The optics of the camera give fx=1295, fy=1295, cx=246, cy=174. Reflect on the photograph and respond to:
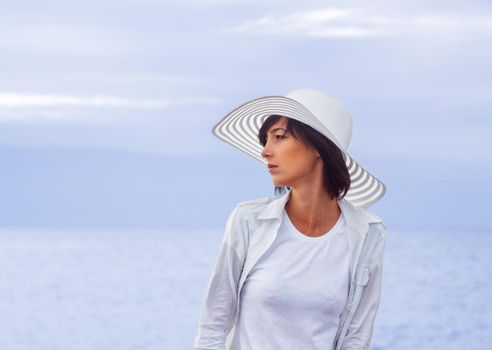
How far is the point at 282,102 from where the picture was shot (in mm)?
3752

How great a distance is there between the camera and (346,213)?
3.84 m

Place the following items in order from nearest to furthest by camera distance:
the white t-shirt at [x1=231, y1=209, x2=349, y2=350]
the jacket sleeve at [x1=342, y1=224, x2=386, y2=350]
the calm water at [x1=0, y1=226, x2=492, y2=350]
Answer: the white t-shirt at [x1=231, y1=209, x2=349, y2=350], the jacket sleeve at [x1=342, y1=224, x2=386, y2=350], the calm water at [x1=0, y1=226, x2=492, y2=350]

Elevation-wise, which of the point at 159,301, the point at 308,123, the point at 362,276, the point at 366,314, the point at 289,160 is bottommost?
the point at 159,301

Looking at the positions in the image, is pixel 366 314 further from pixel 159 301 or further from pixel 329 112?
pixel 159 301

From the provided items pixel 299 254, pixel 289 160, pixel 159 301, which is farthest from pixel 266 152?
pixel 159 301

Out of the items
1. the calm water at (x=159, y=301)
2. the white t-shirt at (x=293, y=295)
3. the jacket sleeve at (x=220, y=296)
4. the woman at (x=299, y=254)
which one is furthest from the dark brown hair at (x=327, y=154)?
the calm water at (x=159, y=301)

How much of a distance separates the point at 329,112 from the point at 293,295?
54 cm

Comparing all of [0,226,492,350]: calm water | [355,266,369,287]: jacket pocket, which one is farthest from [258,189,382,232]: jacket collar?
[0,226,492,350]: calm water

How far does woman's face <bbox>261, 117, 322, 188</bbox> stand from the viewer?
370 centimetres

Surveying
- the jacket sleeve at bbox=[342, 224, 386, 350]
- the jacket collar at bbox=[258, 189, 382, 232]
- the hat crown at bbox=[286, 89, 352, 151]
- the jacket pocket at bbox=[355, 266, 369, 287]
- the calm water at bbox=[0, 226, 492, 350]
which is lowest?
the calm water at bbox=[0, 226, 492, 350]

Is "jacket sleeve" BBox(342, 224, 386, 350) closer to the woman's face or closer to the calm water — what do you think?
the woman's face

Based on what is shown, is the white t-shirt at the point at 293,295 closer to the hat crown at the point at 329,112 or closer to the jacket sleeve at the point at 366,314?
the jacket sleeve at the point at 366,314

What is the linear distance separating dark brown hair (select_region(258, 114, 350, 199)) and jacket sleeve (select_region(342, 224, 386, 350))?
23cm

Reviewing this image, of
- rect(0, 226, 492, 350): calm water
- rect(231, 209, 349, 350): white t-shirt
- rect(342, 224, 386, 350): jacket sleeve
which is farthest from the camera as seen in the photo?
rect(0, 226, 492, 350): calm water
